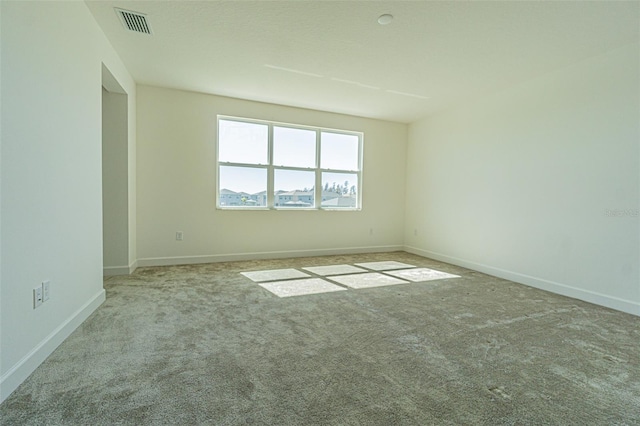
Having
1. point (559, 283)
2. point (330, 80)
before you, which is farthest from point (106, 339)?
point (559, 283)

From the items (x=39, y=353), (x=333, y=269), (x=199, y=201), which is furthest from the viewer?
(x=199, y=201)

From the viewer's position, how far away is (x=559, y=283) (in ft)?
11.4

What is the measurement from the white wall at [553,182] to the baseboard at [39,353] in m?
4.77

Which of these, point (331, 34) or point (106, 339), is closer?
point (106, 339)

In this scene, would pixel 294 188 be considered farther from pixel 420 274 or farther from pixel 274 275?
pixel 420 274

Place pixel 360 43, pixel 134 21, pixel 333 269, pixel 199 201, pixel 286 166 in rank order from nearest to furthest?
pixel 134 21, pixel 360 43, pixel 333 269, pixel 199 201, pixel 286 166

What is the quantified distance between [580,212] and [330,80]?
3.32 metres

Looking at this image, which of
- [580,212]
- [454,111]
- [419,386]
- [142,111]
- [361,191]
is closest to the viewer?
[419,386]

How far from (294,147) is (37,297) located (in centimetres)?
403

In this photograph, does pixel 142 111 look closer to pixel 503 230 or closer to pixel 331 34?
pixel 331 34

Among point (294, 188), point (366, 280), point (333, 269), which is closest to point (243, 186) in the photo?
point (294, 188)

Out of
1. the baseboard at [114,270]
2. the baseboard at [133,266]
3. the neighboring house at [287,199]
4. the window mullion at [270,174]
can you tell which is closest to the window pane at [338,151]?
the neighboring house at [287,199]

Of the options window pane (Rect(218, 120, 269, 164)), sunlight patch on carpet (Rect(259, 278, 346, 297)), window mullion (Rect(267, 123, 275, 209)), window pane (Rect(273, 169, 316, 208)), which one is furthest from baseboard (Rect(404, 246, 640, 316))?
window pane (Rect(218, 120, 269, 164))

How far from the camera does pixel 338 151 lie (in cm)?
560
